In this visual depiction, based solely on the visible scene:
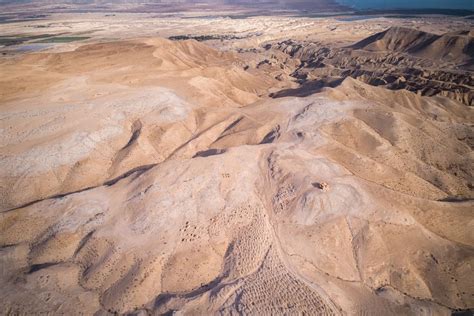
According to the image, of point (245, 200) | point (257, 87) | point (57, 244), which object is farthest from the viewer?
point (257, 87)

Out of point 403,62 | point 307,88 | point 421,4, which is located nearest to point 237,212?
point 307,88

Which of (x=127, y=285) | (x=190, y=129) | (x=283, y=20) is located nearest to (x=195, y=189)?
(x=127, y=285)

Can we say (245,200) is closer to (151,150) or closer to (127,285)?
(127,285)

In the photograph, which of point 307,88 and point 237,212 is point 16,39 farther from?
point 237,212

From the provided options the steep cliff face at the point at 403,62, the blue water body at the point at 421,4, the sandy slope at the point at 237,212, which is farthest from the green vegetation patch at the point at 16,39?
the blue water body at the point at 421,4

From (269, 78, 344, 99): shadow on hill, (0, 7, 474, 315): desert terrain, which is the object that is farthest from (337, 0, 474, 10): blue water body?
(0, 7, 474, 315): desert terrain

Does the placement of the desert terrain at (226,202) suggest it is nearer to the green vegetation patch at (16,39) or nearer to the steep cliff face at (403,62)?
the steep cliff face at (403,62)

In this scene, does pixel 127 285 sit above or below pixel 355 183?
below
